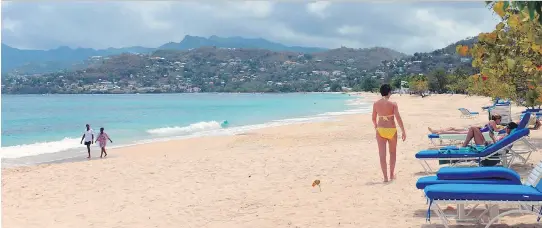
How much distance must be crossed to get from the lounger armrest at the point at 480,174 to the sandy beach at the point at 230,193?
44cm

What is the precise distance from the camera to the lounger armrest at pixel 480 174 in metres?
4.68

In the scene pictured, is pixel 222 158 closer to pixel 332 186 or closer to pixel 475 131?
pixel 332 186

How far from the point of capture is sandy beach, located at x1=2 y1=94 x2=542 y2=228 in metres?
5.68

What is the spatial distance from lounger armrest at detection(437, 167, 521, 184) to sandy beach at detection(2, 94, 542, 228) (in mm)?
438

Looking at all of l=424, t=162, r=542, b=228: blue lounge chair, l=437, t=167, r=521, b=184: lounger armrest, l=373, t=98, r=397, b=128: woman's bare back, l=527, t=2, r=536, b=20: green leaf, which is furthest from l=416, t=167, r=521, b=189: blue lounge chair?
l=527, t=2, r=536, b=20: green leaf

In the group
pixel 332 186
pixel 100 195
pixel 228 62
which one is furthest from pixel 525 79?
pixel 228 62

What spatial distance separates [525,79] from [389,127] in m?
2.86

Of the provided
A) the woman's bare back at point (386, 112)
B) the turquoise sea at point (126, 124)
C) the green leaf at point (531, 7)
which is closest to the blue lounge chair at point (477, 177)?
the woman's bare back at point (386, 112)

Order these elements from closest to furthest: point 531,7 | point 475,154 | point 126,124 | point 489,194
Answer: point 531,7 → point 489,194 → point 475,154 → point 126,124

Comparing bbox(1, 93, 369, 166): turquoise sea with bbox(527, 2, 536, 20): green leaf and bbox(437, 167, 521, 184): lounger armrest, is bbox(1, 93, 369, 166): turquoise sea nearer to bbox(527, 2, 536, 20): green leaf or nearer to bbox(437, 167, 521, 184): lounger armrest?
bbox(437, 167, 521, 184): lounger armrest

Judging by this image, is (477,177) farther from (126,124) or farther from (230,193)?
(126,124)

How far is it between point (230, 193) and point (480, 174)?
358 centimetres

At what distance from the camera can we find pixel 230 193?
24.2 feet

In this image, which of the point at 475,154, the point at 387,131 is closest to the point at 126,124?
the point at 387,131
